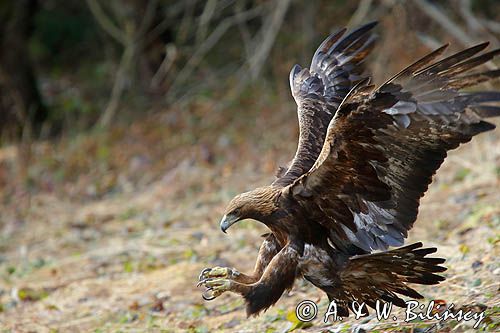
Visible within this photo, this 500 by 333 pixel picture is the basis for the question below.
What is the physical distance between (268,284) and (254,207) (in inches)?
16.7

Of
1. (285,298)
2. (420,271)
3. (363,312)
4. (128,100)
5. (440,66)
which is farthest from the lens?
(128,100)

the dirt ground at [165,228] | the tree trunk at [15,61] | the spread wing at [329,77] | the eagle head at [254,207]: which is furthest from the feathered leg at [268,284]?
the tree trunk at [15,61]

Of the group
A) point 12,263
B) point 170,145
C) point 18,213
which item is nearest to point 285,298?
point 12,263

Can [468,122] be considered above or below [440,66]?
below

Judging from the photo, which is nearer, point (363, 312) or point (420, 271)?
point (420, 271)

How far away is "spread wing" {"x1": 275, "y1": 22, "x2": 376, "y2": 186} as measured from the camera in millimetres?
5211

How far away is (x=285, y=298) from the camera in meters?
5.68

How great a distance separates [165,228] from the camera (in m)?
8.33

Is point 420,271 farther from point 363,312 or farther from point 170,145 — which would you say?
point 170,145

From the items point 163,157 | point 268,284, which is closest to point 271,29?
point 163,157

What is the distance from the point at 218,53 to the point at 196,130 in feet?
10.4

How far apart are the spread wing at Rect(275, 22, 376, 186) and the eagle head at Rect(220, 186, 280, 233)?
28.1 inches

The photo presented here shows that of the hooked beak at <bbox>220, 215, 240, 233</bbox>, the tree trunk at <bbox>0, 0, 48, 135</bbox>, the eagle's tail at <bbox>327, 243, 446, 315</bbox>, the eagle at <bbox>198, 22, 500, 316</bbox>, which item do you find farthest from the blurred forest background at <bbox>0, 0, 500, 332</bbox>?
the hooked beak at <bbox>220, 215, 240, 233</bbox>

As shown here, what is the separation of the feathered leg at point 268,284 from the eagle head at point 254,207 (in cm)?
23
